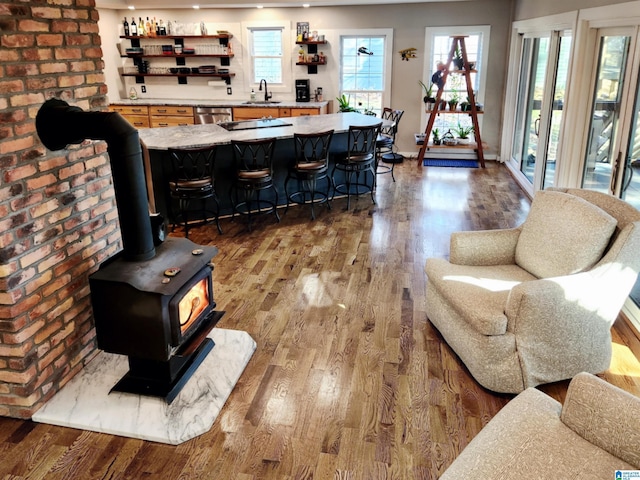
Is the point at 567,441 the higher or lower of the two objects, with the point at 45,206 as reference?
lower

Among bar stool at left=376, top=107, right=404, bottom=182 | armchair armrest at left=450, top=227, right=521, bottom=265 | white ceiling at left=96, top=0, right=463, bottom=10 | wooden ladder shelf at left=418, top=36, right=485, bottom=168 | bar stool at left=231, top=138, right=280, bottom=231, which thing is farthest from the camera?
white ceiling at left=96, top=0, right=463, bottom=10

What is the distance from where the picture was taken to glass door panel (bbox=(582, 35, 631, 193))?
423 centimetres

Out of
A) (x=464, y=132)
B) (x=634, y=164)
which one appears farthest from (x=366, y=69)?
(x=634, y=164)

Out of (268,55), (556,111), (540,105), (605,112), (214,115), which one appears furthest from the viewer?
(268,55)

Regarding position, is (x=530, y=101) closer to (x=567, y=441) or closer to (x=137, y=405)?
(x=567, y=441)

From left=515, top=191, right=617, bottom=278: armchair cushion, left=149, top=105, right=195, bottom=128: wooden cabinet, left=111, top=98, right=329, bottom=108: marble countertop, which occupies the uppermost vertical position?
left=111, top=98, right=329, bottom=108: marble countertop

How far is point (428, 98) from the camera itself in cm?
849

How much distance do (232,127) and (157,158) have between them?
1.17 m

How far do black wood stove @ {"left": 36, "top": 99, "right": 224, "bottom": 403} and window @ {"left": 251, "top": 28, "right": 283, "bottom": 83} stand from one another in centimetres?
684

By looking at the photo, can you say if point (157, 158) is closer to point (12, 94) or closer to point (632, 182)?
point (12, 94)

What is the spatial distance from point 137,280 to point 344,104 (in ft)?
22.5

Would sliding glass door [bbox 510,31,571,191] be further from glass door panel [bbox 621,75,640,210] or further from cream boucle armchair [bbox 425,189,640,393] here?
cream boucle armchair [bbox 425,189,640,393]

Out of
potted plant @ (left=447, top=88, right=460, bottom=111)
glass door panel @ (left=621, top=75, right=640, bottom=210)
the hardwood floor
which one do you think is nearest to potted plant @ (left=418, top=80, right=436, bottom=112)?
potted plant @ (left=447, top=88, right=460, bottom=111)

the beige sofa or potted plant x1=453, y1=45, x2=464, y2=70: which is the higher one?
potted plant x1=453, y1=45, x2=464, y2=70
